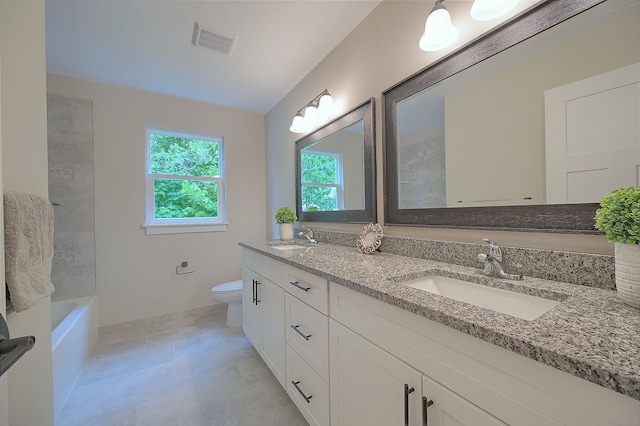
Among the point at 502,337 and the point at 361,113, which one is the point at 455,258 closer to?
the point at 502,337

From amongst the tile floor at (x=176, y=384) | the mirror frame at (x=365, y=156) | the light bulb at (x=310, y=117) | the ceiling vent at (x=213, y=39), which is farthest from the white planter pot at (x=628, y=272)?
the ceiling vent at (x=213, y=39)

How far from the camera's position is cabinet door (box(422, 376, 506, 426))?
0.57m

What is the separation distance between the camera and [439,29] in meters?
1.12

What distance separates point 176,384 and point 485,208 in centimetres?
209

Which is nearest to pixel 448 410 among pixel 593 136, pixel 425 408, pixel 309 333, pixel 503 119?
pixel 425 408

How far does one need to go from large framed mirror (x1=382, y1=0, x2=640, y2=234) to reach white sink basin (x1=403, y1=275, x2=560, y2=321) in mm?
280

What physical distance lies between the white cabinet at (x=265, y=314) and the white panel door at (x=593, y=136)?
1.35m

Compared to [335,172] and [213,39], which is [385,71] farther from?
[213,39]

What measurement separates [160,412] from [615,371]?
1918 millimetres

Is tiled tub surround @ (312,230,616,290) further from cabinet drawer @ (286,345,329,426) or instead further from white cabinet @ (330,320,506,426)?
cabinet drawer @ (286,345,329,426)

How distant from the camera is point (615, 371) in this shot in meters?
0.38

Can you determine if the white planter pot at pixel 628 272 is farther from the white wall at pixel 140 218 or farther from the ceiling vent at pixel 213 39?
the white wall at pixel 140 218

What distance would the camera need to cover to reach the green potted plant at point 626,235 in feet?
1.92

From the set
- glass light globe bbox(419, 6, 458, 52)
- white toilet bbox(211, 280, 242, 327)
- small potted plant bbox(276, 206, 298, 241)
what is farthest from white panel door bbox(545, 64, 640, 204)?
white toilet bbox(211, 280, 242, 327)
